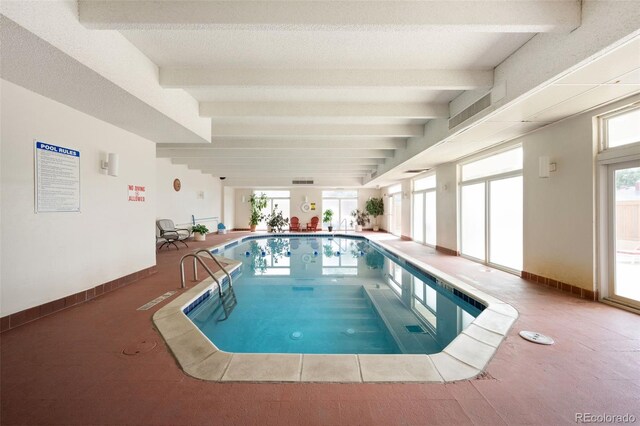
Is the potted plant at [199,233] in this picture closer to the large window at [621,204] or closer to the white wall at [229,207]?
the white wall at [229,207]

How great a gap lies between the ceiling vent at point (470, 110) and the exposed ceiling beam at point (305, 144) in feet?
8.20

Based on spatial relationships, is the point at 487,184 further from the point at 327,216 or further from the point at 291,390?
the point at 327,216

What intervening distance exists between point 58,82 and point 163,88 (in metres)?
1.02

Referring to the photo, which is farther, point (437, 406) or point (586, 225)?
point (586, 225)

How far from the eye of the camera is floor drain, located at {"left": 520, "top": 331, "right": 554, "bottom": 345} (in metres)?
2.45

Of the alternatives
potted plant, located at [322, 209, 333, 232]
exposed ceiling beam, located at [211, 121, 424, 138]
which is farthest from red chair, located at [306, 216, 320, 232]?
exposed ceiling beam, located at [211, 121, 424, 138]

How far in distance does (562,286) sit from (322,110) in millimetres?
4227

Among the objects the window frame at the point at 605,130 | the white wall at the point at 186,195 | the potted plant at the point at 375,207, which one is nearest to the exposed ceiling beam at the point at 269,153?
the white wall at the point at 186,195

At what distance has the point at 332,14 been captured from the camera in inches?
89.6

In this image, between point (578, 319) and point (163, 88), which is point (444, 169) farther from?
point (163, 88)

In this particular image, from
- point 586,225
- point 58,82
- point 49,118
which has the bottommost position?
point 586,225

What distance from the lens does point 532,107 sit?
3.37 metres

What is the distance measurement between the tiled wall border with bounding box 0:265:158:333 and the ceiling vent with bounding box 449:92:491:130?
540 cm

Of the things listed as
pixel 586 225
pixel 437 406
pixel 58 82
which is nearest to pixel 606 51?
pixel 586 225
